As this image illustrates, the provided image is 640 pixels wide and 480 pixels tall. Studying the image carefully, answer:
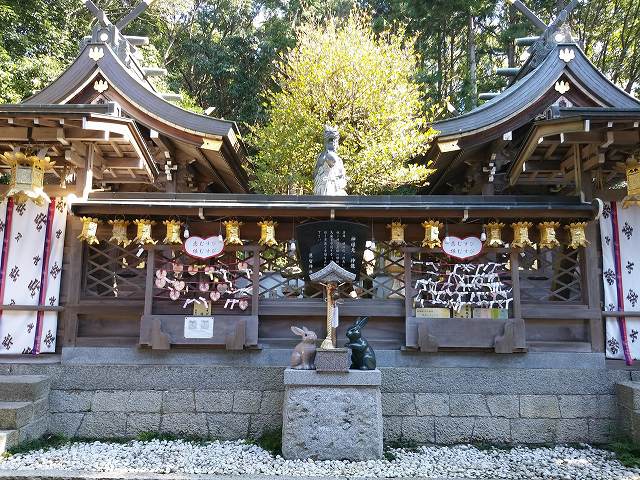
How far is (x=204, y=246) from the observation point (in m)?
7.94

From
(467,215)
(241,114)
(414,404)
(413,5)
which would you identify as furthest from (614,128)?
(241,114)

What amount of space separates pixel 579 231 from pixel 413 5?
15225mm

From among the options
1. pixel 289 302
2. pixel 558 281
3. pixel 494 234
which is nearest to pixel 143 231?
pixel 289 302

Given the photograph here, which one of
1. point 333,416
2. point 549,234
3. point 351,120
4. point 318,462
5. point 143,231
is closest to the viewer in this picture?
point 318,462

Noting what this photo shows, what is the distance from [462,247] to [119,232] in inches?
225

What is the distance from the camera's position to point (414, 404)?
7.57 m

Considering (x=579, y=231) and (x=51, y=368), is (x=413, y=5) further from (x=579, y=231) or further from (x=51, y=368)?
(x=51, y=368)

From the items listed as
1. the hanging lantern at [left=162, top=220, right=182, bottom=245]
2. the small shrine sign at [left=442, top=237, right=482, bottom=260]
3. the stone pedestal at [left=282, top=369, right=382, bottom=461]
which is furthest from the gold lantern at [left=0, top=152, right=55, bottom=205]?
the small shrine sign at [left=442, top=237, right=482, bottom=260]

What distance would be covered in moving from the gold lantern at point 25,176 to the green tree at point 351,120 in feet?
28.3

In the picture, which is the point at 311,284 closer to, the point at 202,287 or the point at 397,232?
the point at 397,232

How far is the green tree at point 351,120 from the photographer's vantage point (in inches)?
583

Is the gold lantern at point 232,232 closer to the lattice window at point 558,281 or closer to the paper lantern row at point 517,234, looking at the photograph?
the paper lantern row at point 517,234

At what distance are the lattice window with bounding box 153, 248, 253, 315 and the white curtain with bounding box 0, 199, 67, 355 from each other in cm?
179

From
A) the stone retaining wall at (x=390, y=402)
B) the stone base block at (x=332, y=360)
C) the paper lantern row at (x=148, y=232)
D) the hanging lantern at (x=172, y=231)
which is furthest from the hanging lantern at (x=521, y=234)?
the hanging lantern at (x=172, y=231)
